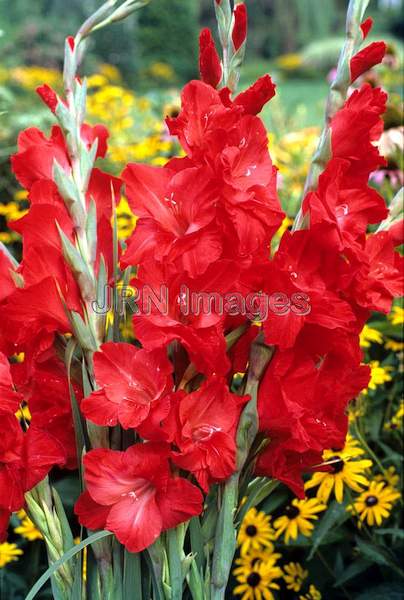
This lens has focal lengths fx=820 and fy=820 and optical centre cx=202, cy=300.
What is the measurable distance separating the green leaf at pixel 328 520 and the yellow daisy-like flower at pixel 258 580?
0.22ft

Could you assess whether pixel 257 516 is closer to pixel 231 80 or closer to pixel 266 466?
pixel 266 466

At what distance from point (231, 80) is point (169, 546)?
1.41 ft

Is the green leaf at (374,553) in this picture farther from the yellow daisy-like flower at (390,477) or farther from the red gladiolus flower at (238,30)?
the red gladiolus flower at (238,30)

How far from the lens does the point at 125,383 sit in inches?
28.3

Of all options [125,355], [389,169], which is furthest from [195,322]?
[389,169]

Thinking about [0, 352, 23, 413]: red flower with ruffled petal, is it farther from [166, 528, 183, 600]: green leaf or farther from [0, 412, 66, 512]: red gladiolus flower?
[166, 528, 183, 600]: green leaf

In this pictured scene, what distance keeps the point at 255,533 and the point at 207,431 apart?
2.12 feet

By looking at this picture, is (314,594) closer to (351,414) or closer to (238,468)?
(351,414)

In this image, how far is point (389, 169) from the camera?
7.03ft

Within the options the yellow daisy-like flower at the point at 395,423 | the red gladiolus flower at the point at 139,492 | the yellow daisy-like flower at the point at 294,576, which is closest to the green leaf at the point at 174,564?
the red gladiolus flower at the point at 139,492

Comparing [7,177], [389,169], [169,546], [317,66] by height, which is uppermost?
[169,546]

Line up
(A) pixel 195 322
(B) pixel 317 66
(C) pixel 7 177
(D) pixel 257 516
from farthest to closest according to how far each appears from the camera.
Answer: (B) pixel 317 66 → (C) pixel 7 177 → (D) pixel 257 516 → (A) pixel 195 322

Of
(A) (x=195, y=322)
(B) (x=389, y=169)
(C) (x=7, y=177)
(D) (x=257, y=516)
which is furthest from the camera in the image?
(C) (x=7, y=177)

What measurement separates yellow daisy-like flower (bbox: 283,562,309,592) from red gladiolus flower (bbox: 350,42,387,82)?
86 cm
